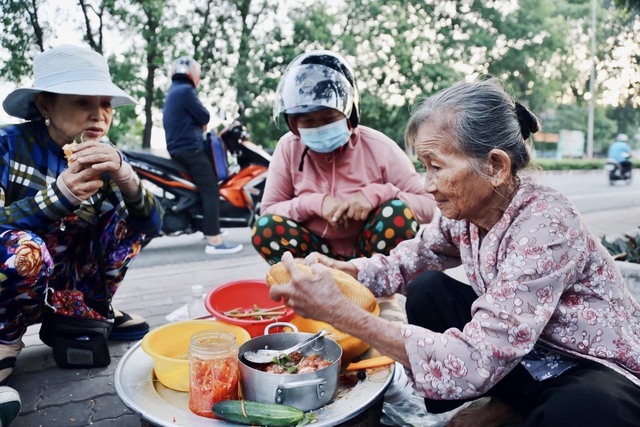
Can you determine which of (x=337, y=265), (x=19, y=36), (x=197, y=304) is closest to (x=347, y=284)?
(x=337, y=265)

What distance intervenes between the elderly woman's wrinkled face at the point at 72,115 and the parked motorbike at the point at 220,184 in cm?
292

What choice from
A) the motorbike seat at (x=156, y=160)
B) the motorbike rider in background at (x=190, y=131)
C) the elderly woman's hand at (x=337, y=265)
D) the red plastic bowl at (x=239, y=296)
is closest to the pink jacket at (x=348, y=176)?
the red plastic bowl at (x=239, y=296)

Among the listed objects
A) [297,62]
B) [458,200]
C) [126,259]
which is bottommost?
[126,259]

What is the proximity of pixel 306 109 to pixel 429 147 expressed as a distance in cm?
105

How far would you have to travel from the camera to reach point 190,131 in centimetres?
531

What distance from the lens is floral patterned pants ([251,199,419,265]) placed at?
2580mm

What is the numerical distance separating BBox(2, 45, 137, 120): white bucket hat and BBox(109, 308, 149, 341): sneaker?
3.66 feet

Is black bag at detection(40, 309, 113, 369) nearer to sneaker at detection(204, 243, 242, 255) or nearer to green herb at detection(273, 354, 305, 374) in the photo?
green herb at detection(273, 354, 305, 374)

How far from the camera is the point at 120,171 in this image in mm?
2236

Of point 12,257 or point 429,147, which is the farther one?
point 12,257

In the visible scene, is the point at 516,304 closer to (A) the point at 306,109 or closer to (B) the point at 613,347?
(B) the point at 613,347

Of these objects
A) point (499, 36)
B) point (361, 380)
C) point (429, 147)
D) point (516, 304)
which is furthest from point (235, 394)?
point (499, 36)

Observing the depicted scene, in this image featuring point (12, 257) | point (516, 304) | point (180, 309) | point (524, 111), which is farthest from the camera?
point (180, 309)

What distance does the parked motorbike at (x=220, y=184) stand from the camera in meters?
5.31
